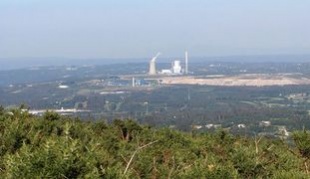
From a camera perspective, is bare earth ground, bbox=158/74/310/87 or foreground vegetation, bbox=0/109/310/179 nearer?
foreground vegetation, bbox=0/109/310/179

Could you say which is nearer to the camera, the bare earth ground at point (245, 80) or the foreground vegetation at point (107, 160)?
the foreground vegetation at point (107, 160)

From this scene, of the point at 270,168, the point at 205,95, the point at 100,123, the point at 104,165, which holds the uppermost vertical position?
the point at 104,165

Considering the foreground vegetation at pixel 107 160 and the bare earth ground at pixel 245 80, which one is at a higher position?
the foreground vegetation at pixel 107 160

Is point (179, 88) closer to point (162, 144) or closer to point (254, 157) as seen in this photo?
point (162, 144)

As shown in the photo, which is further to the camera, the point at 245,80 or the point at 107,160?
the point at 245,80

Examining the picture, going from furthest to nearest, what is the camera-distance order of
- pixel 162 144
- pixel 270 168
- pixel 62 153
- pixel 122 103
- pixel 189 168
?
pixel 122 103, pixel 162 144, pixel 270 168, pixel 189 168, pixel 62 153

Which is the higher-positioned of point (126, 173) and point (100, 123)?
point (126, 173)

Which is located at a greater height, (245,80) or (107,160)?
(107,160)

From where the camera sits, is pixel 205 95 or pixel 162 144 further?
pixel 205 95

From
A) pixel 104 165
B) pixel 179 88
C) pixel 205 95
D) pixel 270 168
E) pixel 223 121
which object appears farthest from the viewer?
pixel 179 88

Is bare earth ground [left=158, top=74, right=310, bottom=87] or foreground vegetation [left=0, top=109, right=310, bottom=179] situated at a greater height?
foreground vegetation [left=0, top=109, right=310, bottom=179]

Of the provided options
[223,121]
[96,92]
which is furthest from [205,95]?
[223,121]
